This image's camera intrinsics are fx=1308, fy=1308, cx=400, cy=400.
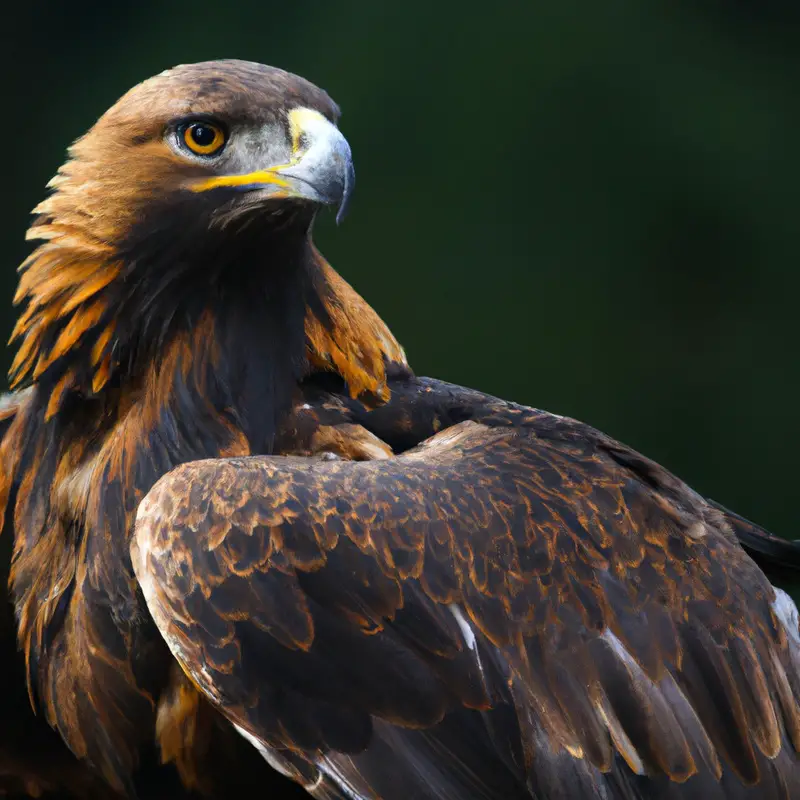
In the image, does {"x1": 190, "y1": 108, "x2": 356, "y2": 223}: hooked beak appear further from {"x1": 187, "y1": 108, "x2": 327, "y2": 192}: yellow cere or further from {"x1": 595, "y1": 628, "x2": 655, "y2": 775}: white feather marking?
{"x1": 595, "y1": 628, "x2": 655, "y2": 775}: white feather marking

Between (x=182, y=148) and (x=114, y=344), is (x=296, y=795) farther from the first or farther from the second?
(x=182, y=148)

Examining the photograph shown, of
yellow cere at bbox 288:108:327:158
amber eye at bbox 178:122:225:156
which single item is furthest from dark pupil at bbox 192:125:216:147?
yellow cere at bbox 288:108:327:158

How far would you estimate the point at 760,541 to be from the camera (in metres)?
2.44

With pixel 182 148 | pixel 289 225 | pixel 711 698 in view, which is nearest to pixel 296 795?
pixel 711 698

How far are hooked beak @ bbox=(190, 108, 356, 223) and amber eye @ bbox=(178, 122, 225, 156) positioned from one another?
0.04 meters

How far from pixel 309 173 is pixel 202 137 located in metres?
0.19

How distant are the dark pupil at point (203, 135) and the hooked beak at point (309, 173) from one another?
0.18 ft

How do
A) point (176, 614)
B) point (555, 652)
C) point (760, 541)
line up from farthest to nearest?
point (760, 541), point (555, 652), point (176, 614)

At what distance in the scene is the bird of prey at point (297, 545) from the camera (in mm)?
1821

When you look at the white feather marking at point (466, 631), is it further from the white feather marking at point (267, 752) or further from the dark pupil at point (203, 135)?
the dark pupil at point (203, 135)

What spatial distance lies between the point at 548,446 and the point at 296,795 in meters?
0.70

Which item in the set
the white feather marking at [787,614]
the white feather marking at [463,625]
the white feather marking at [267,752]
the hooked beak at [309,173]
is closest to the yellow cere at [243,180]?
the hooked beak at [309,173]

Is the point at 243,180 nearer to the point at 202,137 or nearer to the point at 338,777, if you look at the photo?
the point at 202,137

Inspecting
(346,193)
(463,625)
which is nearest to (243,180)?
(346,193)
